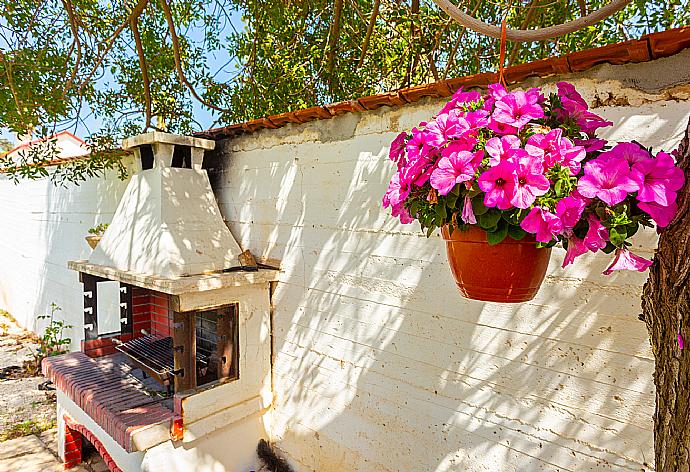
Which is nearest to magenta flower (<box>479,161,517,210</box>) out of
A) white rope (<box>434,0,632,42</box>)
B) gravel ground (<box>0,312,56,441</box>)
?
white rope (<box>434,0,632,42</box>)

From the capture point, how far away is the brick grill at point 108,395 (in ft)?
10.0

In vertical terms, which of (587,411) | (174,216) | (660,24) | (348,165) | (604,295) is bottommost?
(587,411)

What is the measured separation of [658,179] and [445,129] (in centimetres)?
54

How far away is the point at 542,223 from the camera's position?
43.8 inches

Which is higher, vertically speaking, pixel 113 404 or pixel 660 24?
pixel 660 24

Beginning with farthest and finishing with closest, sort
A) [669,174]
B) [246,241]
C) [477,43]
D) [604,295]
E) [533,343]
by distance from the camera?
[477,43], [246,241], [533,343], [604,295], [669,174]

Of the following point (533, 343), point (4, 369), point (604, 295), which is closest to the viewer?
point (604, 295)

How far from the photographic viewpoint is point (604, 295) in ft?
6.40

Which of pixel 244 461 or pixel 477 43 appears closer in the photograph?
pixel 244 461

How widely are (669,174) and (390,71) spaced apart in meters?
4.70

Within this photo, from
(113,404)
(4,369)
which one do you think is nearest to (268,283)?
(113,404)

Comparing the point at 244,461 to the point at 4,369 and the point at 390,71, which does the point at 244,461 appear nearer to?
the point at 390,71

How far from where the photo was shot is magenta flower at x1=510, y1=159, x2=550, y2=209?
1.09 metres

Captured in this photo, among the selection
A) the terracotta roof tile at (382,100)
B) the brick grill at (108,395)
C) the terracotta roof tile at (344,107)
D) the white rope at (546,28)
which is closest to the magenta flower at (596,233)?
the white rope at (546,28)
